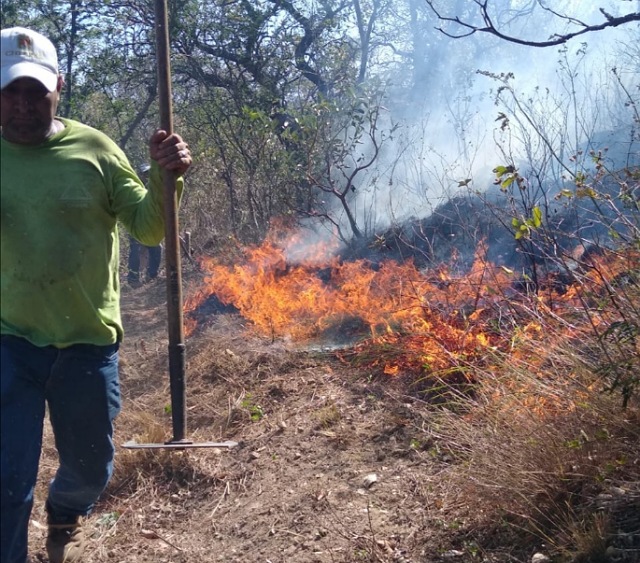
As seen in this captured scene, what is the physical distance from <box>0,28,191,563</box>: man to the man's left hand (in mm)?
139

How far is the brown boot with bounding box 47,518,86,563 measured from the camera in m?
3.02

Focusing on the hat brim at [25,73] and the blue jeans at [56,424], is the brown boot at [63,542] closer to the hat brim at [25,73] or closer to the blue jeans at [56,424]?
the blue jeans at [56,424]

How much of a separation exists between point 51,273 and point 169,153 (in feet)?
2.30

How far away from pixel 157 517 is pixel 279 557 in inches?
35.7

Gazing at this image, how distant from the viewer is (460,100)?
12.4m

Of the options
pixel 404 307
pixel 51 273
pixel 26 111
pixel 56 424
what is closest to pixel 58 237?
pixel 51 273

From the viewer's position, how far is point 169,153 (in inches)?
112

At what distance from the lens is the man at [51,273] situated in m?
2.45

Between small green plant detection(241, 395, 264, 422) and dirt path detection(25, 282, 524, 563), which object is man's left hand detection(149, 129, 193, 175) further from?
small green plant detection(241, 395, 264, 422)

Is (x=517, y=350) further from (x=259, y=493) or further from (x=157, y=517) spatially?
(x=157, y=517)

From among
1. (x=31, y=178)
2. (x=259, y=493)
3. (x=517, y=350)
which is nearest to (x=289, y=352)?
(x=259, y=493)

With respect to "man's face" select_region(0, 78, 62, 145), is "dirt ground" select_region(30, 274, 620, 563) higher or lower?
lower

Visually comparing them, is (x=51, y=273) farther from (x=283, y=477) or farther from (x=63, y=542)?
(x=283, y=477)

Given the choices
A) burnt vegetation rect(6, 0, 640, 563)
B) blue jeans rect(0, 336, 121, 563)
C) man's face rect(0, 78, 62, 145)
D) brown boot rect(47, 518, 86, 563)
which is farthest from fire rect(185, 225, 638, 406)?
man's face rect(0, 78, 62, 145)
